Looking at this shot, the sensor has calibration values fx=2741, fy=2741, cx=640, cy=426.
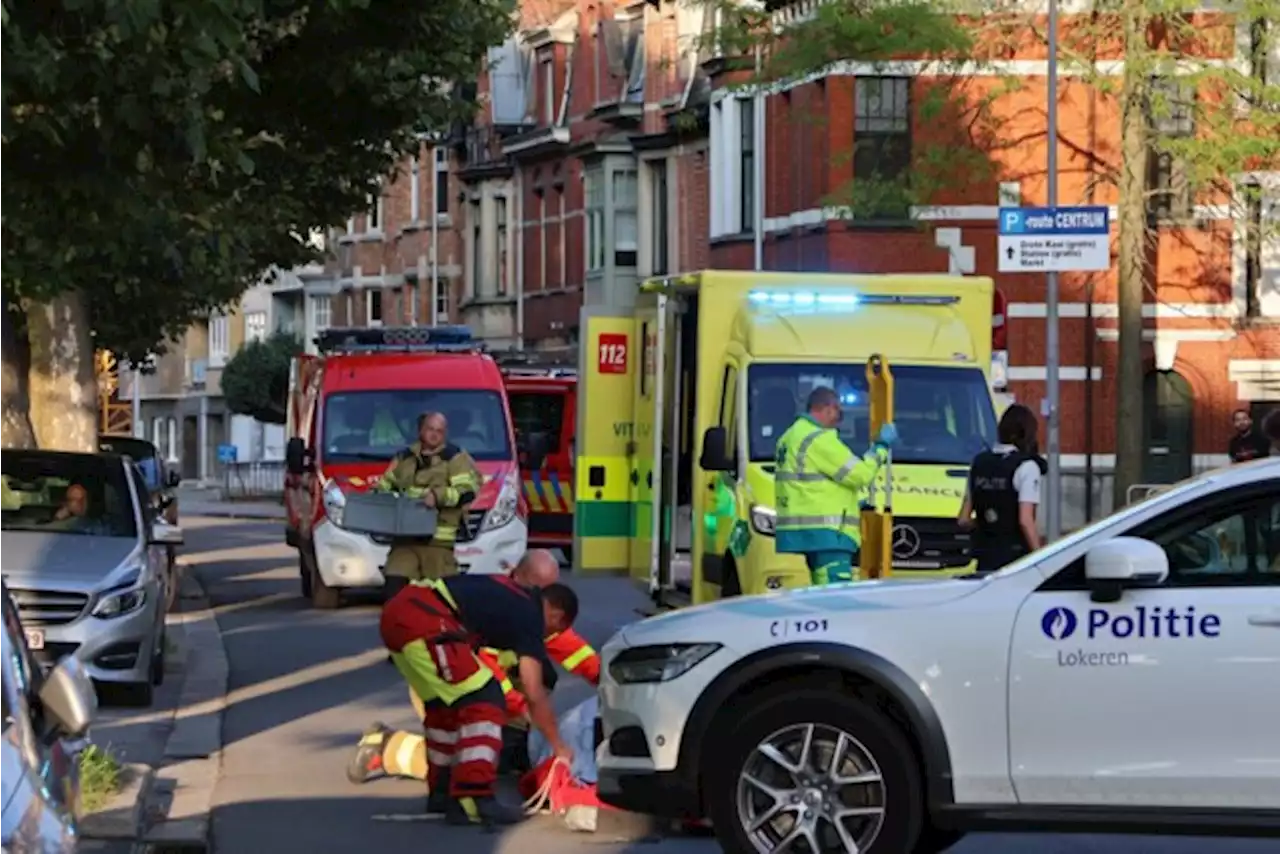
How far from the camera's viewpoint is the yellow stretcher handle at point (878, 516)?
644 inches

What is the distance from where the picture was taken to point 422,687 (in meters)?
11.9

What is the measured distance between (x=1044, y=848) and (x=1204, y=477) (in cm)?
203

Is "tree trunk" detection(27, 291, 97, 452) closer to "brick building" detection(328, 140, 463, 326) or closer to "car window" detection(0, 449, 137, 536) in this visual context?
"car window" detection(0, 449, 137, 536)

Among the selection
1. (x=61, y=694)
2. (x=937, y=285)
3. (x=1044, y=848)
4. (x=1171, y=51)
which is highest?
(x=1171, y=51)

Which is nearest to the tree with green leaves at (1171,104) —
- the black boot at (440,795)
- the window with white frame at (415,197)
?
the black boot at (440,795)

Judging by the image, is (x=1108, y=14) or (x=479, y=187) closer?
(x=1108, y=14)

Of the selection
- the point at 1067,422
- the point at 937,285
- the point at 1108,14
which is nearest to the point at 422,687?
the point at 937,285

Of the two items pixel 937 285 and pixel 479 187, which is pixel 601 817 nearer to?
pixel 937 285

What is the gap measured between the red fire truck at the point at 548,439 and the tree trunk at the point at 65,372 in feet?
19.3

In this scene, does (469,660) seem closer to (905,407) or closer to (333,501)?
(905,407)

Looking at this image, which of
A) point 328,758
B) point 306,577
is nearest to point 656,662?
point 328,758

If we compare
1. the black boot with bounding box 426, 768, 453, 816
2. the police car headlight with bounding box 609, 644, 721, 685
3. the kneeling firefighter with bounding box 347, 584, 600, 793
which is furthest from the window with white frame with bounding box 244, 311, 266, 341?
the police car headlight with bounding box 609, 644, 721, 685

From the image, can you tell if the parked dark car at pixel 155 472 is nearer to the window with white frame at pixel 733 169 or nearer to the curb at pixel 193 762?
the curb at pixel 193 762

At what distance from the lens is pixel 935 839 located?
10086 mm
